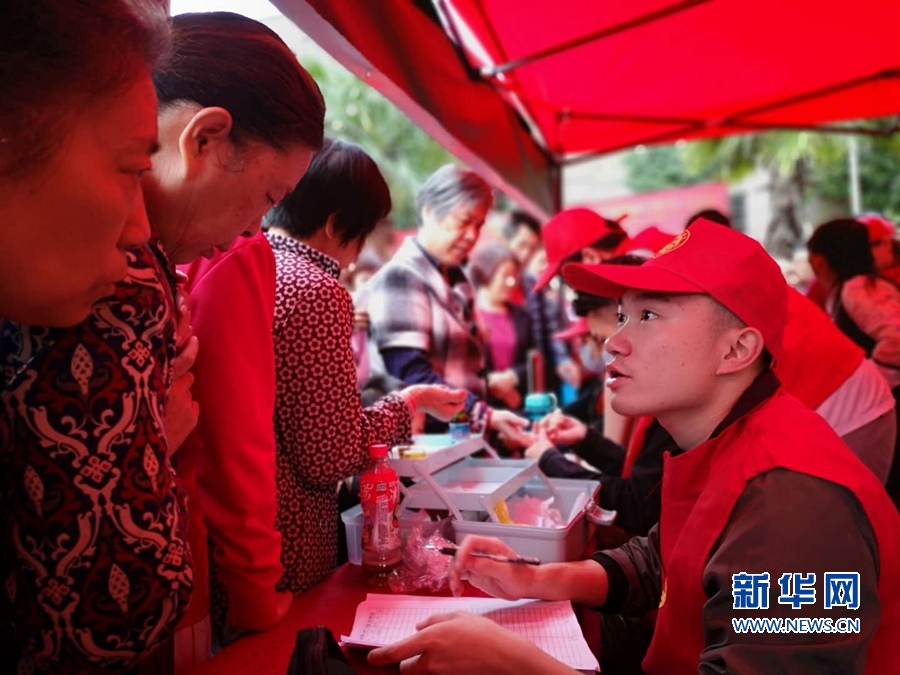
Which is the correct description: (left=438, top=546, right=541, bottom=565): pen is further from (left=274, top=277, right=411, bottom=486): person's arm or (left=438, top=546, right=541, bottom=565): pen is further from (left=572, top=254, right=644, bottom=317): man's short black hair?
(left=572, top=254, right=644, bottom=317): man's short black hair

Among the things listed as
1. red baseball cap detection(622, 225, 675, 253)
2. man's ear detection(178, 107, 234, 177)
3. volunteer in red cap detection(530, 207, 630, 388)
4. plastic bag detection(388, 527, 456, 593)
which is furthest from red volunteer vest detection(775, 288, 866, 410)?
man's ear detection(178, 107, 234, 177)

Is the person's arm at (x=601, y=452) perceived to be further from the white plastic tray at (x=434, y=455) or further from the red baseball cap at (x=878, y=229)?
the red baseball cap at (x=878, y=229)

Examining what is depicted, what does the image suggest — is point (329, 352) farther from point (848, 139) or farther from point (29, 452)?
point (848, 139)

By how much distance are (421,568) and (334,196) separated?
0.92 meters

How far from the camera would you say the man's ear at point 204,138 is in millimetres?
1104

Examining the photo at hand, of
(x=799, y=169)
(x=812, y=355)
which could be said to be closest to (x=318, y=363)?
(x=812, y=355)

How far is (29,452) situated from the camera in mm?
794

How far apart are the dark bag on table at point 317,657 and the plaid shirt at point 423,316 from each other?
1.86 m

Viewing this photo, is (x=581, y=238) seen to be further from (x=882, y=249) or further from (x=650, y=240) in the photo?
(x=882, y=249)

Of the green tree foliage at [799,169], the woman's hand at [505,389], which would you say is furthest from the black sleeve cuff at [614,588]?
the green tree foliage at [799,169]

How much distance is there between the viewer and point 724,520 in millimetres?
1208

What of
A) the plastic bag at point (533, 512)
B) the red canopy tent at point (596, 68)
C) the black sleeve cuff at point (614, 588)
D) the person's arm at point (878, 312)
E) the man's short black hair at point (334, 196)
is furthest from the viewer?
the person's arm at point (878, 312)

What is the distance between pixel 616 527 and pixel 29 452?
70.7 inches

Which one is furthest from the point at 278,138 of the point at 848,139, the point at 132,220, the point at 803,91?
the point at 848,139
